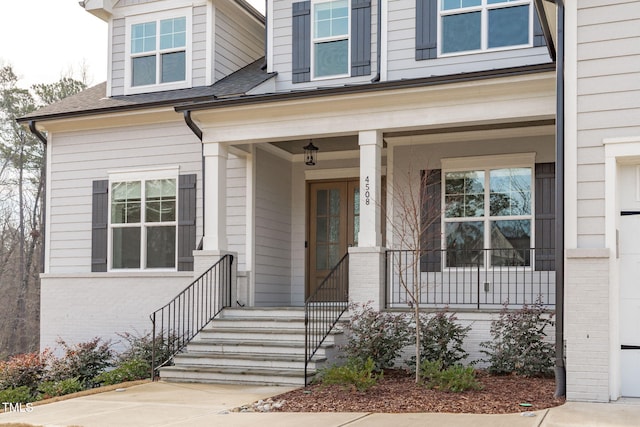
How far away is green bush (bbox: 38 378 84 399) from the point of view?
10609mm

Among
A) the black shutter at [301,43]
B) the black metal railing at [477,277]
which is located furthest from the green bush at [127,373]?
the black shutter at [301,43]

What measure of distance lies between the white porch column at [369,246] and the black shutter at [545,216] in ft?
8.41

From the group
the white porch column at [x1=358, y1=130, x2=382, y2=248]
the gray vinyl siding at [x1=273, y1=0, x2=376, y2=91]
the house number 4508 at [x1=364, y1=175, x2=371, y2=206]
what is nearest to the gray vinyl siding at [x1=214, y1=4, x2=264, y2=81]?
the gray vinyl siding at [x1=273, y1=0, x2=376, y2=91]

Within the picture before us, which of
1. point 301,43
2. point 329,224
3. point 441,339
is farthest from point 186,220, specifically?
point 441,339

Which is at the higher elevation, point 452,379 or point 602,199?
point 602,199

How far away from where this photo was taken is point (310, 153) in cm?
1328

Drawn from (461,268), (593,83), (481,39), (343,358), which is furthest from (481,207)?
(593,83)

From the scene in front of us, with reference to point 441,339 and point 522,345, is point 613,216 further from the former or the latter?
point 441,339

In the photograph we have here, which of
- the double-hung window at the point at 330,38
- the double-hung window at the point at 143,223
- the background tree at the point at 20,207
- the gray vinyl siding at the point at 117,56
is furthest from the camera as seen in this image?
the background tree at the point at 20,207

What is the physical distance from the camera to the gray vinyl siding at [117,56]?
48.4 ft

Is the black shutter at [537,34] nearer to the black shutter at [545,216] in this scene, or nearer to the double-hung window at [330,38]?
the black shutter at [545,216]

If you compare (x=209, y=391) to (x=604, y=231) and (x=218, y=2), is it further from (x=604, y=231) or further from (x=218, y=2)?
(x=218, y=2)

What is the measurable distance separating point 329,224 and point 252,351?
13.4 ft

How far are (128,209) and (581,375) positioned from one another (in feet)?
29.6
